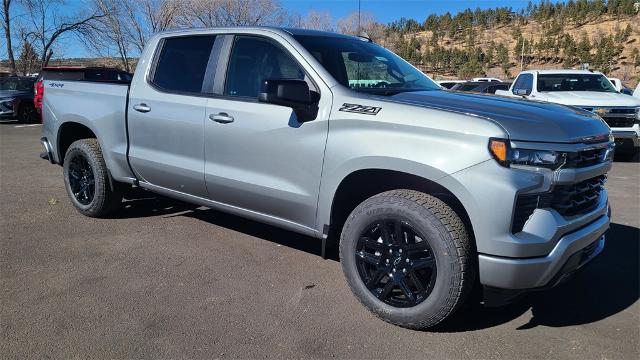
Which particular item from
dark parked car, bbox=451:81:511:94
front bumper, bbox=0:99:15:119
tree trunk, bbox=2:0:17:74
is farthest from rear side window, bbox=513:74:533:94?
tree trunk, bbox=2:0:17:74

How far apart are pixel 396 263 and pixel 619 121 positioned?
853 centimetres

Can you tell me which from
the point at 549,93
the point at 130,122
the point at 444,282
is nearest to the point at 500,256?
the point at 444,282

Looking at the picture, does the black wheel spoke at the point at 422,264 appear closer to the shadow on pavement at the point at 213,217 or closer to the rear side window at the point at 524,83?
the shadow on pavement at the point at 213,217

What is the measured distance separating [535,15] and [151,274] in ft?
214

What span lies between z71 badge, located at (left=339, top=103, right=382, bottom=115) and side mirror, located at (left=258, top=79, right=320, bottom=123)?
231 millimetres

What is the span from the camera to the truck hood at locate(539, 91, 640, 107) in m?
9.66

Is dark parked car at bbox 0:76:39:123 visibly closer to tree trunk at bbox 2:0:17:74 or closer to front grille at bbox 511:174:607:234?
tree trunk at bbox 2:0:17:74

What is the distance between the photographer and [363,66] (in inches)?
159

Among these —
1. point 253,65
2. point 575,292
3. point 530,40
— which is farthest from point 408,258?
point 530,40

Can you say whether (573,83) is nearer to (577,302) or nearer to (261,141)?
(577,302)

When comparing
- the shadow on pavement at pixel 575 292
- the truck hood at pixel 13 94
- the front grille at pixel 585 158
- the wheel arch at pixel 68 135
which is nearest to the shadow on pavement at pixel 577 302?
the shadow on pavement at pixel 575 292

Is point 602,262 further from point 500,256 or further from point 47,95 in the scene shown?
point 47,95

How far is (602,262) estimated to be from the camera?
430cm

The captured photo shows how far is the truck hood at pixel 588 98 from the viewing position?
966 centimetres
